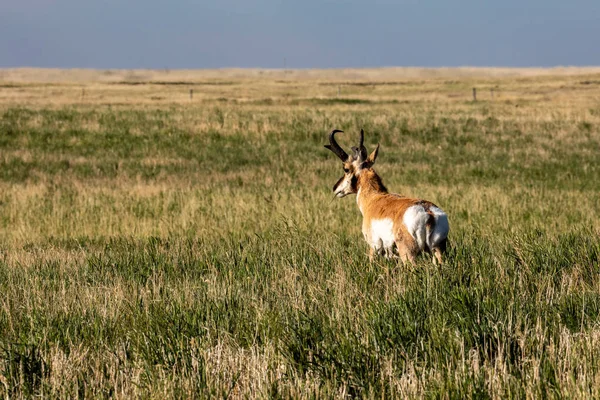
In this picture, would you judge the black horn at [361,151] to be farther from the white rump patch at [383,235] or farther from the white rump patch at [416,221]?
the white rump patch at [416,221]

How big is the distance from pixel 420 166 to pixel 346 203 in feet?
24.0

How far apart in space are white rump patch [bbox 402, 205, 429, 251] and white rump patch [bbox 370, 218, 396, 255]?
0.24 m

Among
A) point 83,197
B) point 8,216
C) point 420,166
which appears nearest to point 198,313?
point 8,216

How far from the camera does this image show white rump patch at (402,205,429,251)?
6445 millimetres

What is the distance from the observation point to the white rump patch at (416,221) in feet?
21.1

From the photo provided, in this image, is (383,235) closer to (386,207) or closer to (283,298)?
(386,207)

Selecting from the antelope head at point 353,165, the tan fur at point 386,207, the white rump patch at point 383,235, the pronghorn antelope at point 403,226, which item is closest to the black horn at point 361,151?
the antelope head at point 353,165

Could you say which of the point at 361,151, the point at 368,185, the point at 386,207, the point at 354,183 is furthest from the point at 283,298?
the point at 361,151

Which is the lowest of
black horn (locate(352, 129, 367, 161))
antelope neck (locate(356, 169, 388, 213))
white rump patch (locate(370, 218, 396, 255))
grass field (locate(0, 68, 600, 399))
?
grass field (locate(0, 68, 600, 399))

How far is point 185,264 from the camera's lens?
302 inches

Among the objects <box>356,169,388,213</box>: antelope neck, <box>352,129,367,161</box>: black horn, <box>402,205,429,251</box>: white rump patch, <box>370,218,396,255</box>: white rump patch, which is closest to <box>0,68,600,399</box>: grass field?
<box>370,218,396,255</box>: white rump patch

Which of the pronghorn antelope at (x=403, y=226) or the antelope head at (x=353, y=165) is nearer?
the pronghorn antelope at (x=403, y=226)

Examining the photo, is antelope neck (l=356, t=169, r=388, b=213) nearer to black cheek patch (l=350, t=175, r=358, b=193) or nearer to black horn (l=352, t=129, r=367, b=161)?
black cheek patch (l=350, t=175, r=358, b=193)

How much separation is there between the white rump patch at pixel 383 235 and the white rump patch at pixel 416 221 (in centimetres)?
24
